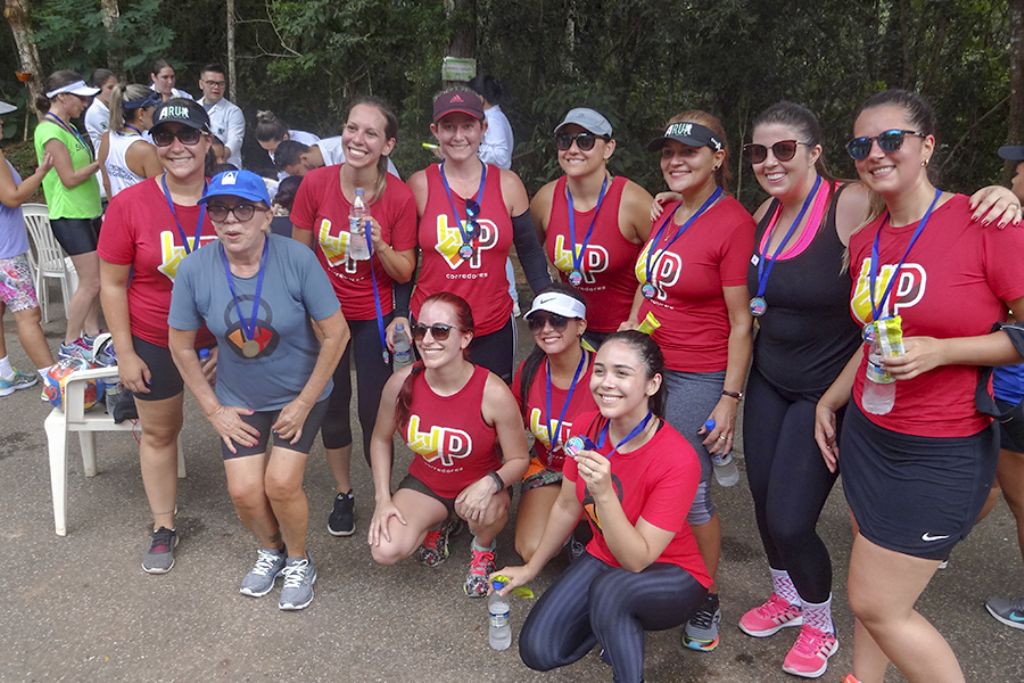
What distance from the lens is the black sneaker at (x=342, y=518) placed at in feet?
13.2

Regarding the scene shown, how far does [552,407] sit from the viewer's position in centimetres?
344

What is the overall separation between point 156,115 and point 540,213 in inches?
68.0

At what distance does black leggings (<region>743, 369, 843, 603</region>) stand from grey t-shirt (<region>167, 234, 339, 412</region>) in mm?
1755

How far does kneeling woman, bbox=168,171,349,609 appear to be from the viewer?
3256 millimetres

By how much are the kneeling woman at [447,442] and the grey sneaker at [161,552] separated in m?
1.03

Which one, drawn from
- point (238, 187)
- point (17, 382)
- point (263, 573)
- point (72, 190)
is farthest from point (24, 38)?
point (263, 573)

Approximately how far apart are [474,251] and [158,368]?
59.7 inches

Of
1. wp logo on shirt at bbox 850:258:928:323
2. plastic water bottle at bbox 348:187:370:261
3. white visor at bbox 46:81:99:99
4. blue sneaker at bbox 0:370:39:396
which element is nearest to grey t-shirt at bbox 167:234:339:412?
plastic water bottle at bbox 348:187:370:261

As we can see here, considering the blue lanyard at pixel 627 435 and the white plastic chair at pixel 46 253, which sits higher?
the blue lanyard at pixel 627 435

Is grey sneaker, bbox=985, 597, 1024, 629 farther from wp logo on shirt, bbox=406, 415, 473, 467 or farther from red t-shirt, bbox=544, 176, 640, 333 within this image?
wp logo on shirt, bbox=406, 415, 473, 467

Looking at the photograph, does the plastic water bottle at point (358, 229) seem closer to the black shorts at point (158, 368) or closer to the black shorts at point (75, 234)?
the black shorts at point (158, 368)

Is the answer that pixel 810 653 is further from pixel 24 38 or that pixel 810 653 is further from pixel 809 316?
pixel 24 38

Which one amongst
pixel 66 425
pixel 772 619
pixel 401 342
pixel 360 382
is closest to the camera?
pixel 772 619

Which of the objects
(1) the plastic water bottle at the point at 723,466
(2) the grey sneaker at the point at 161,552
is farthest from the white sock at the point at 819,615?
(2) the grey sneaker at the point at 161,552
